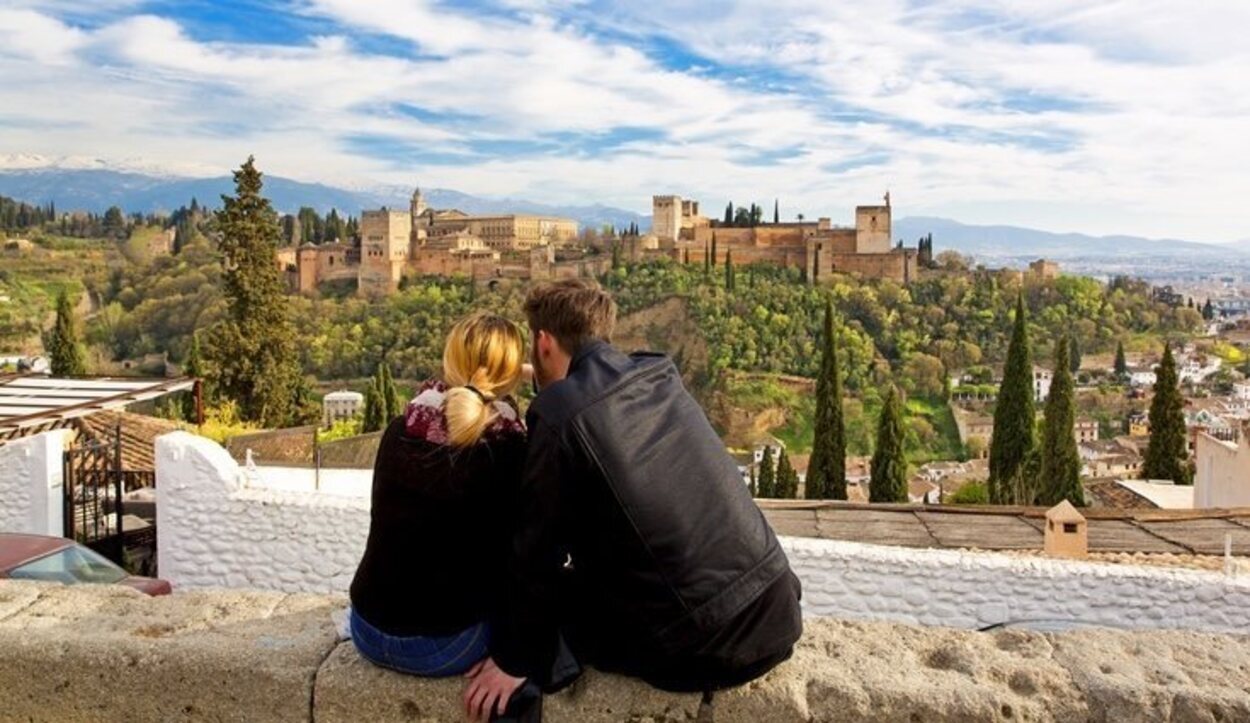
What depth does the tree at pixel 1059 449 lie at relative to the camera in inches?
918

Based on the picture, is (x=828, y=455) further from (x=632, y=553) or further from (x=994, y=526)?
(x=632, y=553)

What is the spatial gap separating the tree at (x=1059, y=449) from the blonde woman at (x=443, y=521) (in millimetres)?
23128

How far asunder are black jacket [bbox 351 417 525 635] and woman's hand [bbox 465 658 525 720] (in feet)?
0.38

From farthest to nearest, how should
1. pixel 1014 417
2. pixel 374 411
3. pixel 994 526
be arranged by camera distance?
pixel 1014 417 < pixel 374 411 < pixel 994 526

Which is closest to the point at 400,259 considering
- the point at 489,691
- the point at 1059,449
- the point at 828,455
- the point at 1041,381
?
the point at 1041,381

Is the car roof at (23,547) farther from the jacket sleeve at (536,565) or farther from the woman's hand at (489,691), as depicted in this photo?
the jacket sleeve at (536,565)

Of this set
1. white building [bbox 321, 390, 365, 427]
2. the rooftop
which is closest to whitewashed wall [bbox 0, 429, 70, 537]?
the rooftop

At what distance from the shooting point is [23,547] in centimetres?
538

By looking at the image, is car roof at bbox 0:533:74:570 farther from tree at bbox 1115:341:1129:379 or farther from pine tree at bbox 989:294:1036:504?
tree at bbox 1115:341:1129:379

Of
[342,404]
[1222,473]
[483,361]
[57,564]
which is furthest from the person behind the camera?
[342,404]

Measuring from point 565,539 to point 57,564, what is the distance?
14.6 ft

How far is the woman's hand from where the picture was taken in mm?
1946

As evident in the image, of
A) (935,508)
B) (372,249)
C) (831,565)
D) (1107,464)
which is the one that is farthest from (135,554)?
(372,249)

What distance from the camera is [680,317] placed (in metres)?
65.5
